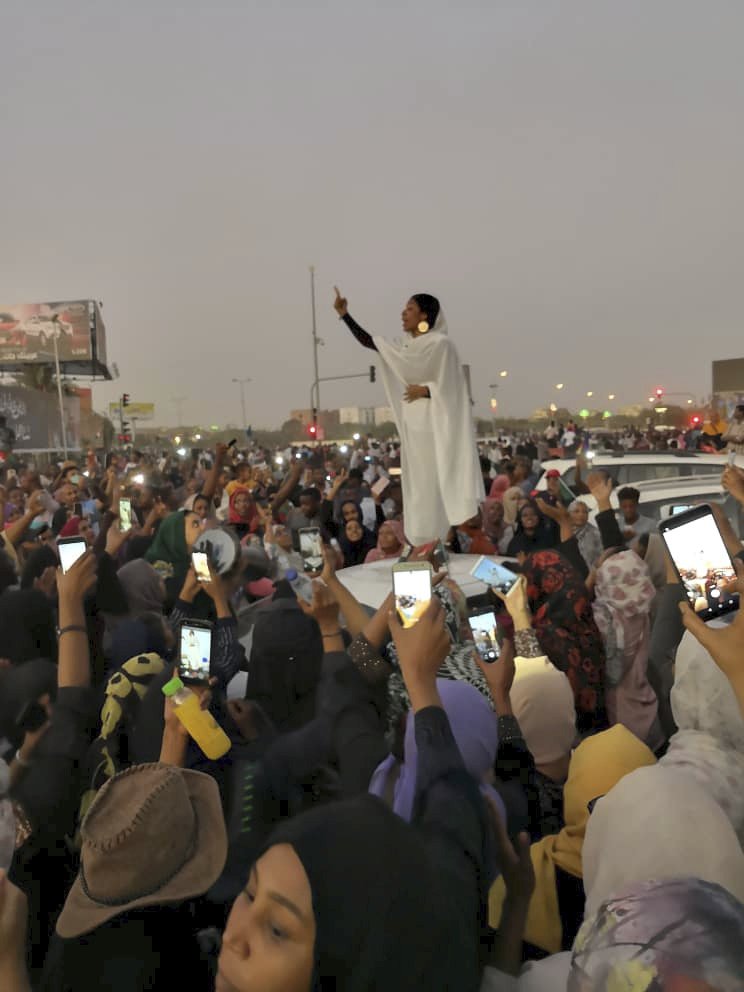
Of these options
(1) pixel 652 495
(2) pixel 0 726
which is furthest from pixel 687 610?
(1) pixel 652 495

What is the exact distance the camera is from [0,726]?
2.67m

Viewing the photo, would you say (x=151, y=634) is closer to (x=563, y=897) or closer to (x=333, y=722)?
(x=333, y=722)

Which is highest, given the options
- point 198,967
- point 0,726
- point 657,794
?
point 657,794

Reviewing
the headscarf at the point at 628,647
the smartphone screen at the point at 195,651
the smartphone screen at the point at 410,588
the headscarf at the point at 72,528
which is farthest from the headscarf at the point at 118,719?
the headscarf at the point at 72,528

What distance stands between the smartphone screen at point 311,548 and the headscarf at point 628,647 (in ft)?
4.90

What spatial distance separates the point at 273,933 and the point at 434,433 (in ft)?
13.7

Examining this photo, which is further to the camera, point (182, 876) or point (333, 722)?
point (333, 722)

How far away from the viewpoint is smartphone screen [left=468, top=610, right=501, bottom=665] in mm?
2562

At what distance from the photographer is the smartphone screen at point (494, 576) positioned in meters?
3.10

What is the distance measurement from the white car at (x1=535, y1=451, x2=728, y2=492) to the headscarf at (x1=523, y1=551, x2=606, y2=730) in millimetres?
5857

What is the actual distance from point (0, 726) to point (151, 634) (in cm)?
107

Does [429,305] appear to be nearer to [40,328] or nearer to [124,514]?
[124,514]

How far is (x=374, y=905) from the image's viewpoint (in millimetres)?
Answer: 1110

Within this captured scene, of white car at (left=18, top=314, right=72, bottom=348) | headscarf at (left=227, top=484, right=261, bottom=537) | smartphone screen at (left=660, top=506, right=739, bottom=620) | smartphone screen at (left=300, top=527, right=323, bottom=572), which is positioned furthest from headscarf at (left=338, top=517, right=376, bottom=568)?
white car at (left=18, top=314, right=72, bottom=348)
